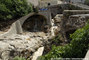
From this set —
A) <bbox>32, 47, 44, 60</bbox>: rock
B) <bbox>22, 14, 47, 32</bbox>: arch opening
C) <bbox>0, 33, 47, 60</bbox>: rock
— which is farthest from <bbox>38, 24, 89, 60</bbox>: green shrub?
<bbox>22, 14, 47, 32</bbox>: arch opening

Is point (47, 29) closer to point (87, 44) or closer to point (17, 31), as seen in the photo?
point (17, 31)

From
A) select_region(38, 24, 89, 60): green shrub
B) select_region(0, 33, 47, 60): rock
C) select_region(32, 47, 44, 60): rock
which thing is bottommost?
select_region(32, 47, 44, 60): rock

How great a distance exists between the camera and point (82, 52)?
4.66 meters

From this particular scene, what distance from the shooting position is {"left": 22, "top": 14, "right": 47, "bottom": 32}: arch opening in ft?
69.7

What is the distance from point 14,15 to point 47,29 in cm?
755

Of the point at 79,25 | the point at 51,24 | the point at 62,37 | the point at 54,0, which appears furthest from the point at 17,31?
the point at 54,0

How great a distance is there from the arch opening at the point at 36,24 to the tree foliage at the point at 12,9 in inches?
130

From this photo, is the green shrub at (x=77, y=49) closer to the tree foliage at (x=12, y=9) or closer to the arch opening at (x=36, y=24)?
the tree foliage at (x=12, y=9)

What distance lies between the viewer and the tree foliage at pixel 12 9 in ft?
54.5

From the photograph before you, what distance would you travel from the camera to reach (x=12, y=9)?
1775 cm

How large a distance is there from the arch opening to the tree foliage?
10.9ft

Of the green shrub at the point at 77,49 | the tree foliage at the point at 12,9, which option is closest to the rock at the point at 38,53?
the green shrub at the point at 77,49

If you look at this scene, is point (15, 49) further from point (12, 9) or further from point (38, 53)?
point (12, 9)

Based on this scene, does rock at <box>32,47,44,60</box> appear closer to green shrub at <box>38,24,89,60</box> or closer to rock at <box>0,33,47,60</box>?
rock at <box>0,33,47,60</box>
